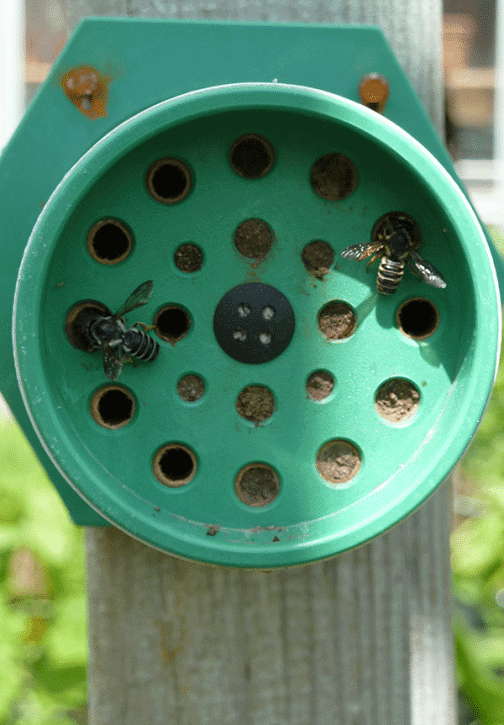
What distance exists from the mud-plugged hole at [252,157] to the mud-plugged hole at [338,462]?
282mm

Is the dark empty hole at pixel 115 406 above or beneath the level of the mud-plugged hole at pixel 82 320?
beneath

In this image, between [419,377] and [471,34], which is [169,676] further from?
[471,34]

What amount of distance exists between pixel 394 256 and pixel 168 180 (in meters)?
0.24

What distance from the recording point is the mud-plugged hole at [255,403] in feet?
2.36

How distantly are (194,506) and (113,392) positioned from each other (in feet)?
0.47

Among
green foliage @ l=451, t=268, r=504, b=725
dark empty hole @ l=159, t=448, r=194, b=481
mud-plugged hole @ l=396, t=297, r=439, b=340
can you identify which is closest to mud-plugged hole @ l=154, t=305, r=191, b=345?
dark empty hole @ l=159, t=448, r=194, b=481

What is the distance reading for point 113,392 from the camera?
73cm

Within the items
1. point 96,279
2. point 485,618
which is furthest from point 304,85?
point 485,618

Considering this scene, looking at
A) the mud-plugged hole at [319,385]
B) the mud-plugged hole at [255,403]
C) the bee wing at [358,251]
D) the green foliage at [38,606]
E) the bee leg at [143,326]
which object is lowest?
the green foliage at [38,606]

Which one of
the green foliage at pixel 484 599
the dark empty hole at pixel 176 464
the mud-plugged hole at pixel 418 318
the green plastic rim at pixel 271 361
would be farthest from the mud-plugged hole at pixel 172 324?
the green foliage at pixel 484 599

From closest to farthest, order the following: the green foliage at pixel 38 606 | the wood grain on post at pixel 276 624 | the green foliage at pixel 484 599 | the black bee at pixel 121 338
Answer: the black bee at pixel 121 338, the wood grain on post at pixel 276 624, the green foliage at pixel 484 599, the green foliage at pixel 38 606

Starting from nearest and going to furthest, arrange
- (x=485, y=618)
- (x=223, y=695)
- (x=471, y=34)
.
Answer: (x=223, y=695)
(x=485, y=618)
(x=471, y=34)

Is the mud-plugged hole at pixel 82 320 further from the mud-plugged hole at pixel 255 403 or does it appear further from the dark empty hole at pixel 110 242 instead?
the mud-plugged hole at pixel 255 403

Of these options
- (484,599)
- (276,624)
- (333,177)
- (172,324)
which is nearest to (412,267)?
(333,177)
